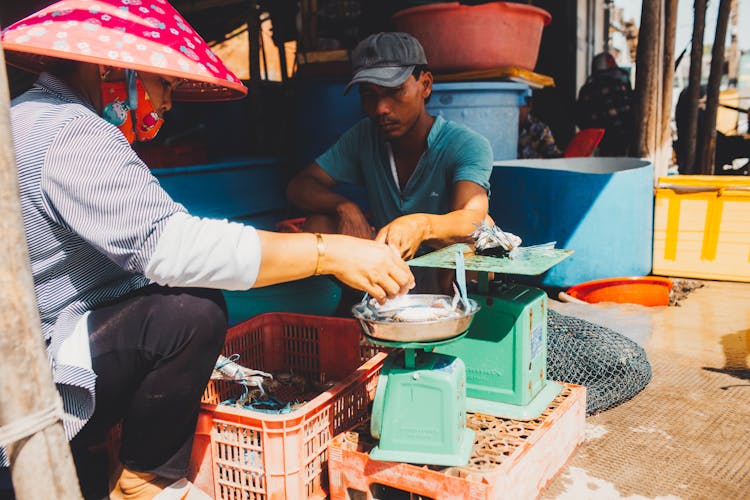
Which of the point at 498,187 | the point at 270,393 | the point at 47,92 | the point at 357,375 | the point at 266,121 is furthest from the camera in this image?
the point at 266,121

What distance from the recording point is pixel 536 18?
471 cm

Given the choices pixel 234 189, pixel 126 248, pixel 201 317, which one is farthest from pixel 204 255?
pixel 234 189

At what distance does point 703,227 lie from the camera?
445 centimetres

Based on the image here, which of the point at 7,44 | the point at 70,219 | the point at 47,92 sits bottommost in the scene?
the point at 70,219

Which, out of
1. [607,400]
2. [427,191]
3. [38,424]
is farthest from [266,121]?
[38,424]

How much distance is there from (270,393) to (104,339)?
1.01 m

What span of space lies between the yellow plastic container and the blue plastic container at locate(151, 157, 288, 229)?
3.12 metres

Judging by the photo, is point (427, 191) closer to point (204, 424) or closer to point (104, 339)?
point (204, 424)

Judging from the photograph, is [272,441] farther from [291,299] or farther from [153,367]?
[291,299]

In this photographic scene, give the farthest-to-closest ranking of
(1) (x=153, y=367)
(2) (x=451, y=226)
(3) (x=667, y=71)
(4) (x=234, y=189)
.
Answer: (3) (x=667, y=71), (4) (x=234, y=189), (2) (x=451, y=226), (1) (x=153, y=367)

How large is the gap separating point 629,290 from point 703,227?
35.6 inches

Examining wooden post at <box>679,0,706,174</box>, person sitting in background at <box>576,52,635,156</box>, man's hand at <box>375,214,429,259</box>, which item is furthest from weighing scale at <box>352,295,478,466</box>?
wooden post at <box>679,0,706,174</box>

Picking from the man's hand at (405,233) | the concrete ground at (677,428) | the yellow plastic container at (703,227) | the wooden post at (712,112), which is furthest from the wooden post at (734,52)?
the man's hand at (405,233)

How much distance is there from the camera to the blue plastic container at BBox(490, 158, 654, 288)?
4.13 metres
